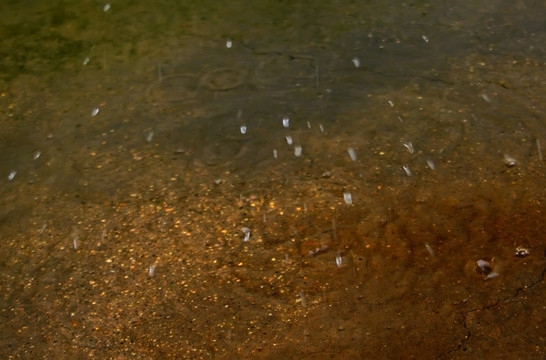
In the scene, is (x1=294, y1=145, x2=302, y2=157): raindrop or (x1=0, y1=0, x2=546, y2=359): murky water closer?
(x1=0, y1=0, x2=546, y2=359): murky water

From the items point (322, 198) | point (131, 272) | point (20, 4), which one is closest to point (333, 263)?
point (322, 198)

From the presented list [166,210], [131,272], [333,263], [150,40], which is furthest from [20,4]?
[333,263]

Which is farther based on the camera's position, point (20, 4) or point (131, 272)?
point (20, 4)

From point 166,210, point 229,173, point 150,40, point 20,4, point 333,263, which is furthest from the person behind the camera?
point 20,4

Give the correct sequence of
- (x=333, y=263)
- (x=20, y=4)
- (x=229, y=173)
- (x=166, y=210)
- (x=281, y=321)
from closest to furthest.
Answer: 1. (x=281, y=321)
2. (x=333, y=263)
3. (x=166, y=210)
4. (x=229, y=173)
5. (x=20, y=4)

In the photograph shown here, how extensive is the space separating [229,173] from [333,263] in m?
1.02

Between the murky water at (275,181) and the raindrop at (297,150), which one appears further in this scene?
the raindrop at (297,150)

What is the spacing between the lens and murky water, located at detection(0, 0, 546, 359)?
3303 mm

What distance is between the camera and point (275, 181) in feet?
14.0

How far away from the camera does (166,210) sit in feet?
13.3

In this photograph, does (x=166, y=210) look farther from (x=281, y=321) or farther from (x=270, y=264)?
(x=281, y=321)

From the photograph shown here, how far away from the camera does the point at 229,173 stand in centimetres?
438

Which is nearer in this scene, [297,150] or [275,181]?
[275,181]

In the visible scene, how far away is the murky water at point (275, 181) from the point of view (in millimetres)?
3303
